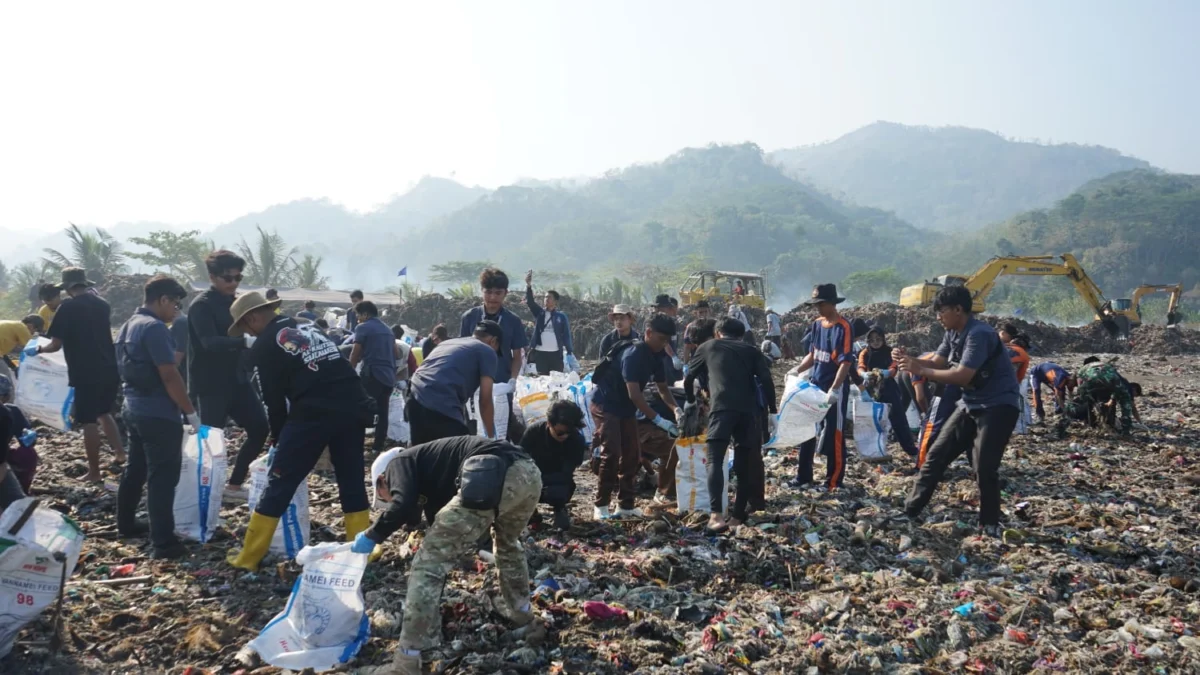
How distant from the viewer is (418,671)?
3.02 m

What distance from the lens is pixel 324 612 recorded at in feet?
10.3

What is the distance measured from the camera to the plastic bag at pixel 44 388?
20.1 ft

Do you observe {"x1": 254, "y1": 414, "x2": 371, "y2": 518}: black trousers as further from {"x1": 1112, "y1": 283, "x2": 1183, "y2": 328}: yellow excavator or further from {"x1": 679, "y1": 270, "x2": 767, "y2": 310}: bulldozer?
{"x1": 1112, "y1": 283, "x2": 1183, "y2": 328}: yellow excavator

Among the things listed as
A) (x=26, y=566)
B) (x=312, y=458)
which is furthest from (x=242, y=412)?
(x=26, y=566)

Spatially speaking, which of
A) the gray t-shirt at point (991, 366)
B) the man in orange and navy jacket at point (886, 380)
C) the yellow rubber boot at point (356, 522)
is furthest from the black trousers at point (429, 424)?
the man in orange and navy jacket at point (886, 380)

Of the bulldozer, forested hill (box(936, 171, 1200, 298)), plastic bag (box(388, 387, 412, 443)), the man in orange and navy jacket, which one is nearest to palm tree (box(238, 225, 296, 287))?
the bulldozer

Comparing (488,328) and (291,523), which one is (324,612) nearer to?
(291,523)

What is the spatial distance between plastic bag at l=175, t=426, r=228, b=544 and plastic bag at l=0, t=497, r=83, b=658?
1.27 m

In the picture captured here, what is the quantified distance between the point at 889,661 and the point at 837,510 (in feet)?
7.49

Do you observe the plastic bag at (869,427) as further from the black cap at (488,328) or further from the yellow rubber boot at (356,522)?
the yellow rubber boot at (356,522)

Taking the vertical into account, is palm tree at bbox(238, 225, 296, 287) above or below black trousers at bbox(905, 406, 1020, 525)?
above

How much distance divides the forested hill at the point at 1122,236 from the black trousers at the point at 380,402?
74873 millimetres

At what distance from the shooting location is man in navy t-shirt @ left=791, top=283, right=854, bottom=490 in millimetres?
6102

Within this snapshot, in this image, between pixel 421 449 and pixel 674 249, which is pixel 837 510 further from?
pixel 674 249
